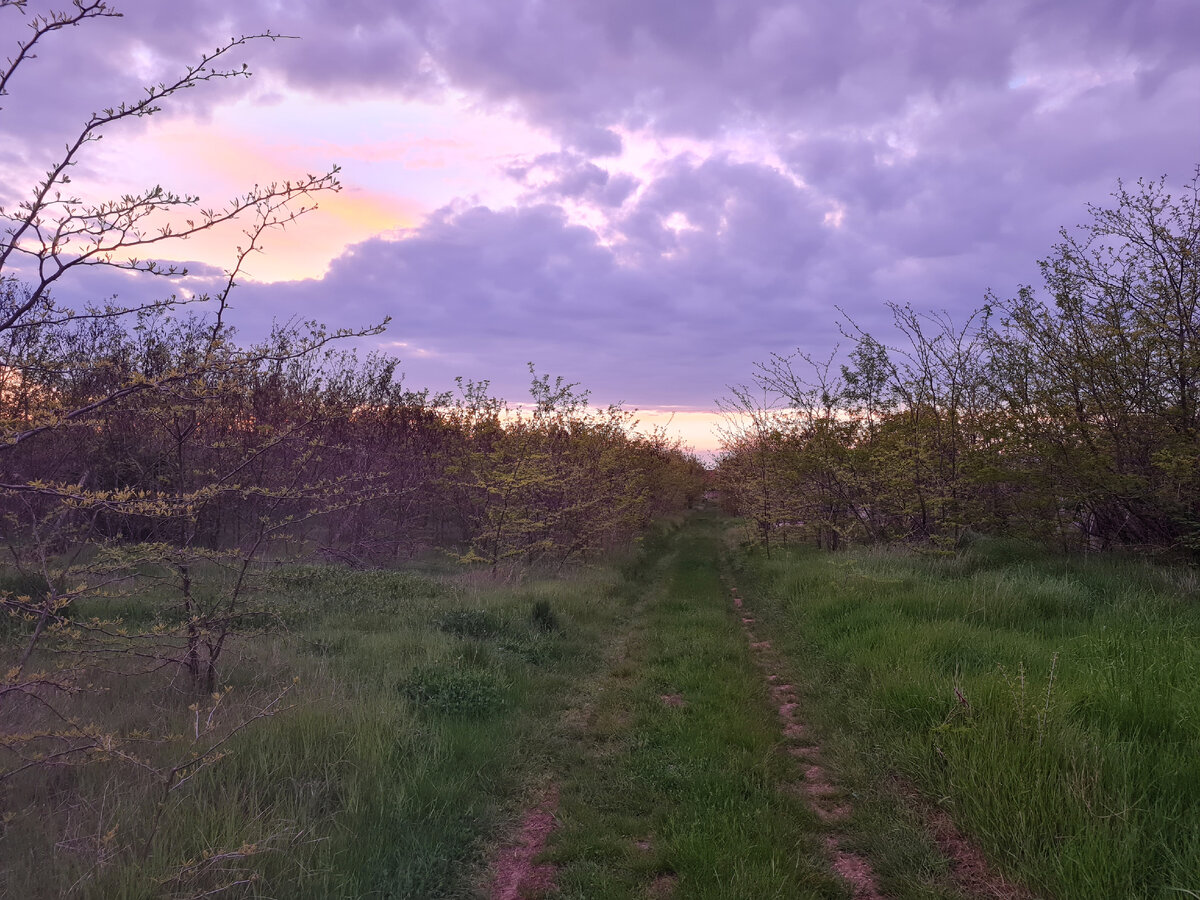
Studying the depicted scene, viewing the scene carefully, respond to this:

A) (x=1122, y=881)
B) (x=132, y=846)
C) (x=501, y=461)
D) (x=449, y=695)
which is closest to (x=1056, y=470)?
(x=1122, y=881)

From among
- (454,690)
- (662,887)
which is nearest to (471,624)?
(454,690)

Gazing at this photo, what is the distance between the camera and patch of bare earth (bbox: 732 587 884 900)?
12.0 feet

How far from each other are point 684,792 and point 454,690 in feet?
8.74

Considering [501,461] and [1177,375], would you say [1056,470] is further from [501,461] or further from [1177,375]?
[501,461]

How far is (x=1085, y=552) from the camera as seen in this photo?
35.0 ft

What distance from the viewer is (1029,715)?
4199 mm

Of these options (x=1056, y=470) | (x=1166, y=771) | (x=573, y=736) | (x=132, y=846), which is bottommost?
(x=573, y=736)

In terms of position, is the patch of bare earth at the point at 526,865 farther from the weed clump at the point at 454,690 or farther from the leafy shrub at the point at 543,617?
the leafy shrub at the point at 543,617

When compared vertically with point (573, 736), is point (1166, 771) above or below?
above

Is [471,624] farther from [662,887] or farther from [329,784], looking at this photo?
→ [662,887]

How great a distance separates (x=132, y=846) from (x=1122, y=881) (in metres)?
5.14

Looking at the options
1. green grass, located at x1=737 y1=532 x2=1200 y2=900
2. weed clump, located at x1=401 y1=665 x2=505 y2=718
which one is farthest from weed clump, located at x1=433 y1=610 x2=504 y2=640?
green grass, located at x1=737 y1=532 x2=1200 y2=900

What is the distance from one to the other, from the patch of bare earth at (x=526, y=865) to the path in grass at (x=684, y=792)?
107 millimetres

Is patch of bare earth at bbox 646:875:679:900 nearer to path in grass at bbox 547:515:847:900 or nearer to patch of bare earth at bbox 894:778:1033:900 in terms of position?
path in grass at bbox 547:515:847:900
